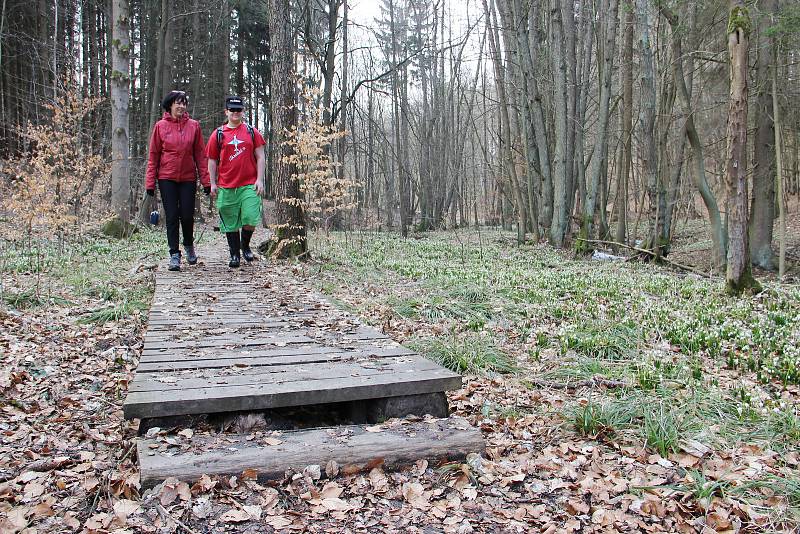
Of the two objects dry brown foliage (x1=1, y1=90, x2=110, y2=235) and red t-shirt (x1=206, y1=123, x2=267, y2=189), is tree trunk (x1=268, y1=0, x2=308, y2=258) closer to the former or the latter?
red t-shirt (x1=206, y1=123, x2=267, y2=189)

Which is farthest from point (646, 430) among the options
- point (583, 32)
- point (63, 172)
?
point (583, 32)

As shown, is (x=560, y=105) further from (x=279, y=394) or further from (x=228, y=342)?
(x=279, y=394)

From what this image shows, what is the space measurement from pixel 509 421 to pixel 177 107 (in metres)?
6.33

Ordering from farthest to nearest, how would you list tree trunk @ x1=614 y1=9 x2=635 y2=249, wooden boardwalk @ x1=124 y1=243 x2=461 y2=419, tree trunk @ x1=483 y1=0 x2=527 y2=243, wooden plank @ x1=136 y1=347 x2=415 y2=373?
tree trunk @ x1=483 y1=0 x2=527 y2=243, tree trunk @ x1=614 y1=9 x2=635 y2=249, wooden plank @ x1=136 y1=347 x2=415 y2=373, wooden boardwalk @ x1=124 y1=243 x2=461 y2=419

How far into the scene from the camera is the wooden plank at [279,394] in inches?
123

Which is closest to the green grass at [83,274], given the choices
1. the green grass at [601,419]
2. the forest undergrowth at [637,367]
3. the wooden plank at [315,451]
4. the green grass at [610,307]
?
the forest undergrowth at [637,367]

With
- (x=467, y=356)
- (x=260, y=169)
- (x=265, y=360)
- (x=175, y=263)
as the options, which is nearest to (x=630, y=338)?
(x=467, y=356)

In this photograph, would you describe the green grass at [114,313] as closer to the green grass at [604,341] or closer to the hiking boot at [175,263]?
the hiking boot at [175,263]

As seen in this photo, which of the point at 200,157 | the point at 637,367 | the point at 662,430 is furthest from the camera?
the point at 200,157

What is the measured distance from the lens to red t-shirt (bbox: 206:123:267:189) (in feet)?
27.8

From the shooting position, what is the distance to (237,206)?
8664 millimetres

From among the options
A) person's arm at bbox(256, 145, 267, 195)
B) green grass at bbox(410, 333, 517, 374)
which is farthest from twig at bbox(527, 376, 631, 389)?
person's arm at bbox(256, 145, 267, 195)

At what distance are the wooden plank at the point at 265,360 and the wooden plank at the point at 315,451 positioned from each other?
866mm

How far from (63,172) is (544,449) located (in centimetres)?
1270
